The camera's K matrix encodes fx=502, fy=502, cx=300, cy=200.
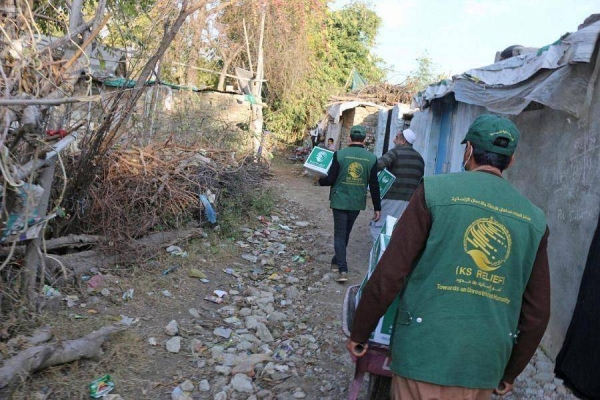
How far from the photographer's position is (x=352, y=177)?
18.7 ft

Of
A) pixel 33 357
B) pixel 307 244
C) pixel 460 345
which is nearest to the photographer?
pixel 460 345

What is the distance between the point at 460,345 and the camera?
1.70m

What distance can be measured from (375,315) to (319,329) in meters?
2.74

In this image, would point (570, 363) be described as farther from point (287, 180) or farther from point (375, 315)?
point (287, 180)

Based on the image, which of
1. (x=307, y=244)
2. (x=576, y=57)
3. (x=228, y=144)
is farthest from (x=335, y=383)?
(x=228, y=144)

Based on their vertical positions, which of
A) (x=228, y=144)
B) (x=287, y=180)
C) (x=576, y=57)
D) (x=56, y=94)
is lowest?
(x=287, y=180)

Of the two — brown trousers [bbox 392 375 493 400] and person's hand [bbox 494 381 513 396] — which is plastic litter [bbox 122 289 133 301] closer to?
brown trousers [bbox 392 375 493 400]

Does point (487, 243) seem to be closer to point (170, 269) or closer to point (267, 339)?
point (267, 339)

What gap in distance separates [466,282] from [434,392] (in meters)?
0.40

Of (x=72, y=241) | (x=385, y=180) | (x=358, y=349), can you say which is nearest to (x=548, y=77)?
(x=385, y=180)

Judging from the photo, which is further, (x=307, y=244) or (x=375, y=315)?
(x=307, y=244)

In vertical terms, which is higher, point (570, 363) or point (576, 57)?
point (576, 57)

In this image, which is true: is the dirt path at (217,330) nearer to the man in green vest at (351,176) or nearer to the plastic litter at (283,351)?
the plastic litter at (283,351)

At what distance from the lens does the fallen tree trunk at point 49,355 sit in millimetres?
2770
